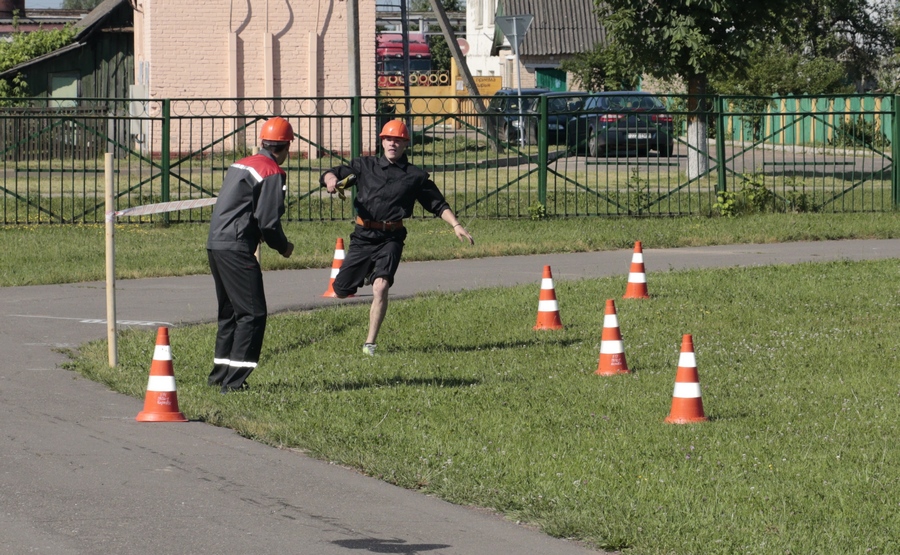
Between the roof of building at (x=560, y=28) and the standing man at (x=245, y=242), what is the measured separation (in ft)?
171

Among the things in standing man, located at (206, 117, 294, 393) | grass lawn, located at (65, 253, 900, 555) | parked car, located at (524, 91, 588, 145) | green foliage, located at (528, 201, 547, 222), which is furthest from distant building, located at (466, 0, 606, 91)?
standing man, located at (206, 117, 294, 393)

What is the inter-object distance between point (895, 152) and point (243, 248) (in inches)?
655

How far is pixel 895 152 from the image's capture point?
77.8ft

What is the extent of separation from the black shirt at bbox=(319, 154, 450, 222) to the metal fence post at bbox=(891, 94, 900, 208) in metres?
14.3

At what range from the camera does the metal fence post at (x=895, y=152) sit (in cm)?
2362

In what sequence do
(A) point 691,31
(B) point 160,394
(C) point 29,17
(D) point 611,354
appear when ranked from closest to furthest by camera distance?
(B) point 160,394
(D) point 611,354
(A) point 691,31
(C) point 29,17

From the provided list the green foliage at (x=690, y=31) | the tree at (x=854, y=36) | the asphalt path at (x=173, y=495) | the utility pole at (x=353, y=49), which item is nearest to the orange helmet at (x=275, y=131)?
the asphalt path at (x=173, y=495)

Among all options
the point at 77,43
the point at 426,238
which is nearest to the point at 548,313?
the point at 426,238

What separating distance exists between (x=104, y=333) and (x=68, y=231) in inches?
332

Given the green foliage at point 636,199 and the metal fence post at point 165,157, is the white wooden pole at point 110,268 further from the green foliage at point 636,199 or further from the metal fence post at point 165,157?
the green foliage at point 636,199

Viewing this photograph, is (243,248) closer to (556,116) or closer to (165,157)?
(165,157)

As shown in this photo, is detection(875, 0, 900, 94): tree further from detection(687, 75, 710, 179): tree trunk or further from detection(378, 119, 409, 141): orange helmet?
detection(378, 119, 409, 141): orange helmet

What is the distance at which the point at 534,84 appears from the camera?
62.0m

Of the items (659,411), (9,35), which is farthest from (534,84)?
(659,411)
